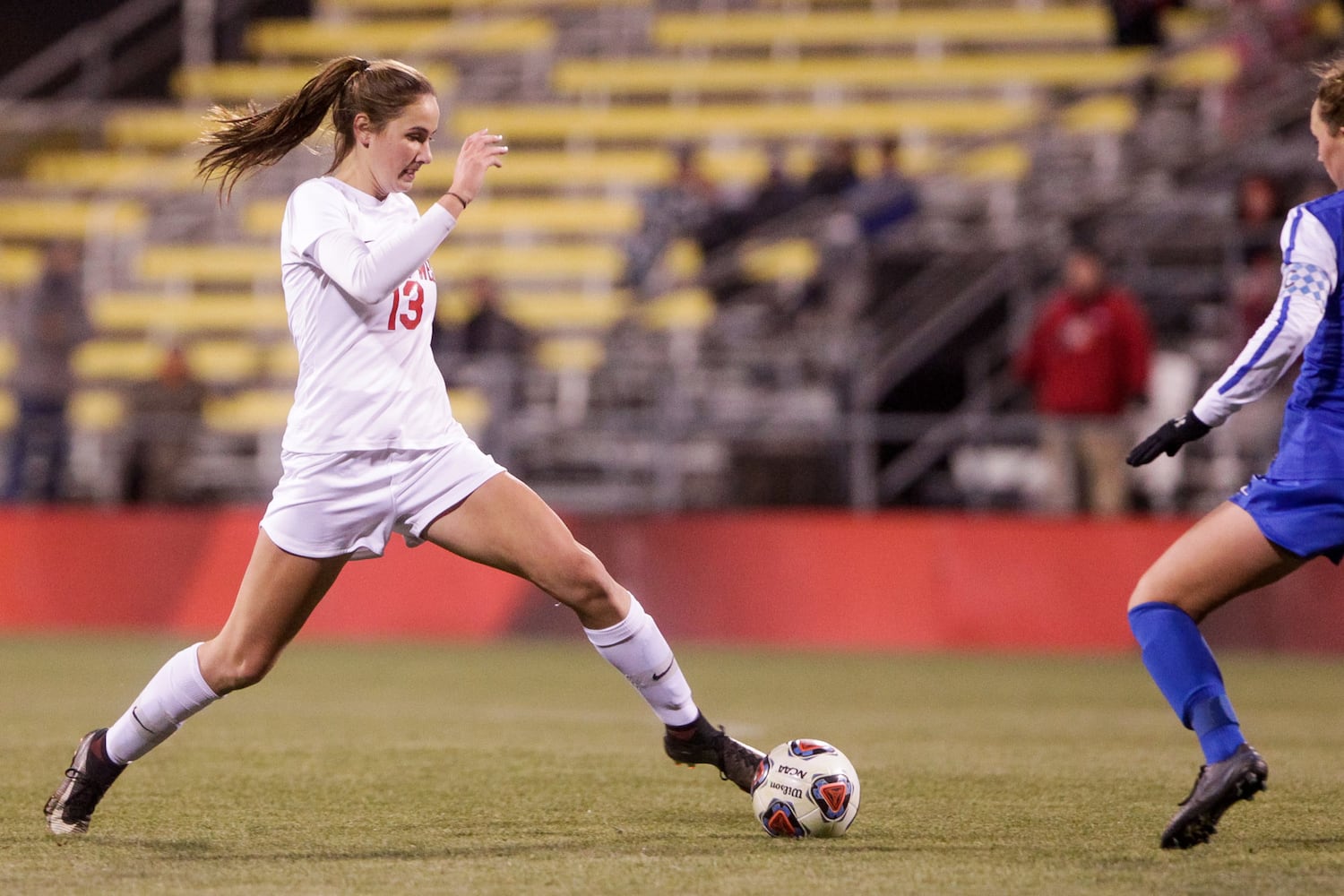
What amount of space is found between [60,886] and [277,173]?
16.2 meters

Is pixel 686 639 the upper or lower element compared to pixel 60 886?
lower

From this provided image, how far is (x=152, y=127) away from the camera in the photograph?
22125mm

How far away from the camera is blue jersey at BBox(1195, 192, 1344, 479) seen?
5.05 metres

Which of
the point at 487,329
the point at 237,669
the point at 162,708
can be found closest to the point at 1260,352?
the point at 237,669

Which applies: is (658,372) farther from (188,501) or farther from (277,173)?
(277,173)

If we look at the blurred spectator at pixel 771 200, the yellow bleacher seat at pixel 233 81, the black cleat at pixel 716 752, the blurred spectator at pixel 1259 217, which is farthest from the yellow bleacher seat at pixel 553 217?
the black cleat at pixel 716 752

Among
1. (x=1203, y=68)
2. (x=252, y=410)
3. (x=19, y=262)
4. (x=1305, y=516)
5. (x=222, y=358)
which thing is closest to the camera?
(x=1305, y=516)

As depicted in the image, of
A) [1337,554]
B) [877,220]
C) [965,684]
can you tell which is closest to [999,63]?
[877,220]

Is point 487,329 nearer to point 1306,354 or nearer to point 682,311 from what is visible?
Answer: point 682,311

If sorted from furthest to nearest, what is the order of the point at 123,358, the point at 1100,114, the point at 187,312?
the point at 187,312
the point at 1100,114
the point at 123,358

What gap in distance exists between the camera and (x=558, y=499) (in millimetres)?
14695

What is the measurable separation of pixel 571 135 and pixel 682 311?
3617mm

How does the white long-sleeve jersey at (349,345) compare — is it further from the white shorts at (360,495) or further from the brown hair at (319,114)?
the brown hair at (319,114)

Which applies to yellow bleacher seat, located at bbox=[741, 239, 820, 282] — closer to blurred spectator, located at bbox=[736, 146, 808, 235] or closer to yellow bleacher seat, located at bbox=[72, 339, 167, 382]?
blurred spectator, located at bbox=[736, 146, 808, 235]
